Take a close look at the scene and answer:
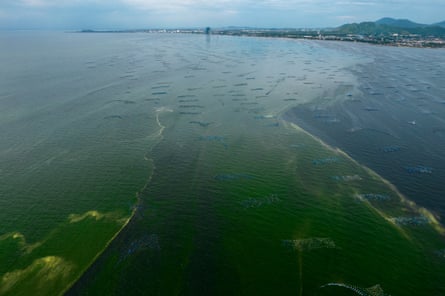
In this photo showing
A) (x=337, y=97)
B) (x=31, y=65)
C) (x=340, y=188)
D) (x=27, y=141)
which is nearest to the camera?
(x=340, y=188)

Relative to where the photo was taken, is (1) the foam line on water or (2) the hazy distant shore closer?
(1) the foam line on water

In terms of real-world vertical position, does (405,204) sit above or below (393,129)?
above

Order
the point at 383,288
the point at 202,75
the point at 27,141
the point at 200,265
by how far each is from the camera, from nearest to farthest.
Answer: the point at 383,288, the point at 200,265, the point at 27,141, the point at 202,75

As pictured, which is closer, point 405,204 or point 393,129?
point 405,204

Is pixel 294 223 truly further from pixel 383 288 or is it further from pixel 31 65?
pixel 31 65

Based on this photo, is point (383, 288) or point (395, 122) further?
point (395, 122)

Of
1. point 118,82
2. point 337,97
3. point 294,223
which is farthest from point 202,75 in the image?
point 294,223

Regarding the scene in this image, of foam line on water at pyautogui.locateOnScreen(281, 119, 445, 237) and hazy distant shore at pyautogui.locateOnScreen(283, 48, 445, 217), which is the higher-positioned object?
foam line on water at pyautogui.locateOnScreen(281, 119, 445, 237)

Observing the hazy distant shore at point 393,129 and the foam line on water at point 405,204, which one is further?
the hazy distant shore at point 393,129

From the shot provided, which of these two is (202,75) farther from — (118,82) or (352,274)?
(352,274)

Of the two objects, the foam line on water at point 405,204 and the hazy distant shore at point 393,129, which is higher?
the foam line on water at point 405,204
